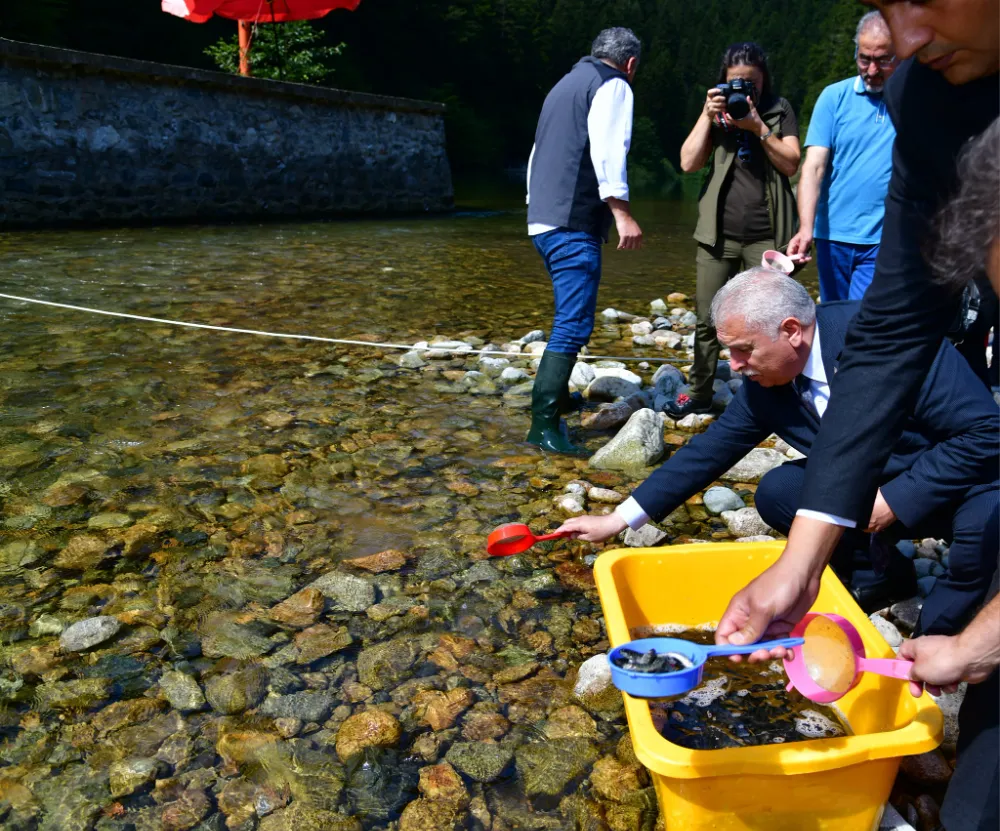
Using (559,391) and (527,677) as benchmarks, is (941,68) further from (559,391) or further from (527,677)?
(559,391)

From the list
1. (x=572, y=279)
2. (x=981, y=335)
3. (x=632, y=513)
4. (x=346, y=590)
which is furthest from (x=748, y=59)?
(x=346, y=590)

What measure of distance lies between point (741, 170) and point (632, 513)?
221 centimetres

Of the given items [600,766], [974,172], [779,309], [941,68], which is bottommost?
[600,766]

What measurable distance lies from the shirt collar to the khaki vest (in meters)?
1.70

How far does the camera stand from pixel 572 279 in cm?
360

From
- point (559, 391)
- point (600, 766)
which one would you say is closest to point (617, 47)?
point (559, 391)

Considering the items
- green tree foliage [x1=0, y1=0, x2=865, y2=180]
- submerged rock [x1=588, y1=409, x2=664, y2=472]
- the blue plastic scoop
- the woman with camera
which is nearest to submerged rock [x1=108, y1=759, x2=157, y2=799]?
the blue plastic scoop

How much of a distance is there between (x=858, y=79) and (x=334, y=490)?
2.62m

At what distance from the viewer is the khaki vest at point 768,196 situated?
12.3 ft

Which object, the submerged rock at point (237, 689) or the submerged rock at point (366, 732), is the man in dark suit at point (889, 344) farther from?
the submerged rock at point (237, 689)

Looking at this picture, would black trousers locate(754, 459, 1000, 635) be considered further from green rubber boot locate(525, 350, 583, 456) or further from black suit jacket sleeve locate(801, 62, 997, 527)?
green rubber boot locate(525, 350, 583, 456)

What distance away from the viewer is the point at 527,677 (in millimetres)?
2113

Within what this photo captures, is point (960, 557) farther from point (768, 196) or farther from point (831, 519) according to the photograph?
point (768, 196)

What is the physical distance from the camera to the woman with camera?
144 inches
